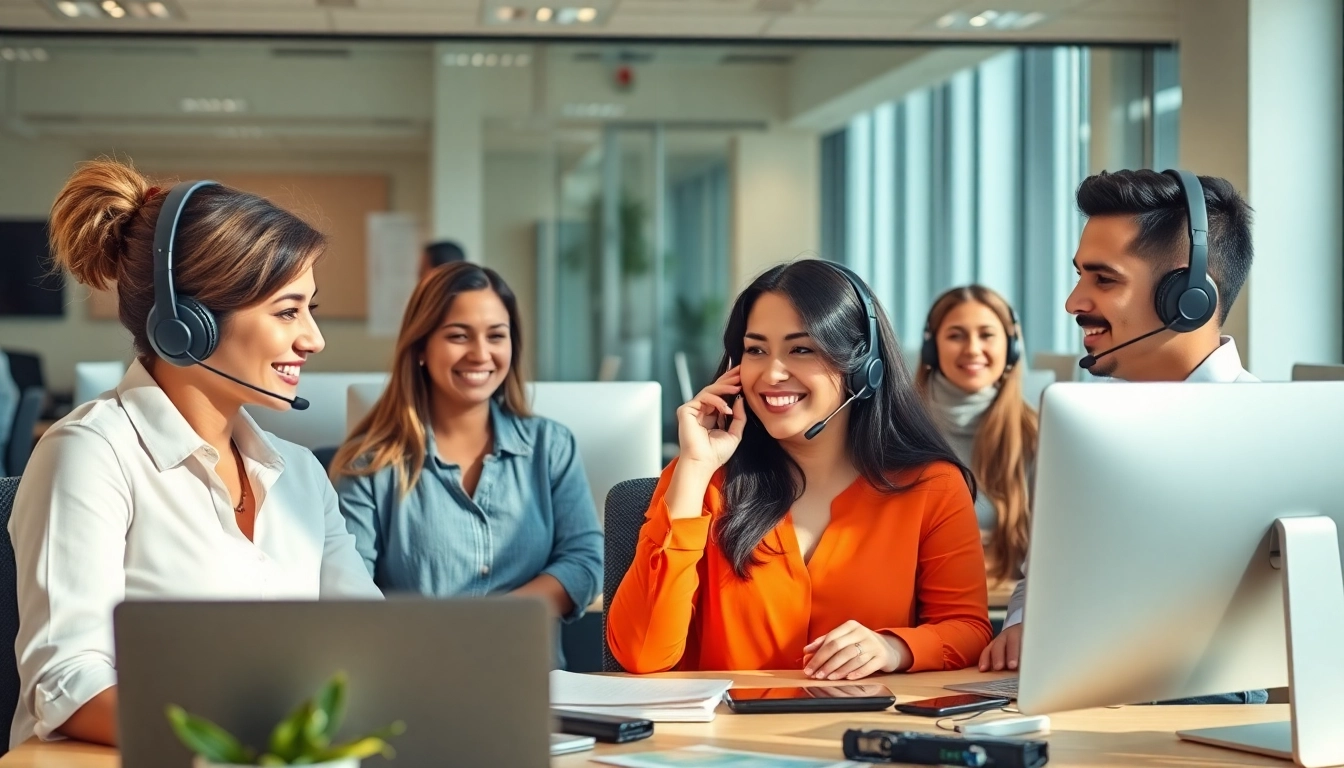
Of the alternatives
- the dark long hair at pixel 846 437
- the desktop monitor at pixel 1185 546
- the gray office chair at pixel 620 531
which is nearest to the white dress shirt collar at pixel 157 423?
the gray office chair at pixel 620 531

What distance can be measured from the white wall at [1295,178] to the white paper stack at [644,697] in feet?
12.5

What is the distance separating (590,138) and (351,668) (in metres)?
5.84

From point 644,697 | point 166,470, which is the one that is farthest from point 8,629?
point 644,697

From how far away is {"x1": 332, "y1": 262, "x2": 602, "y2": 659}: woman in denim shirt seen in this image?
114 inches

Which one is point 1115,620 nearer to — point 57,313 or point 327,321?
point 327,321

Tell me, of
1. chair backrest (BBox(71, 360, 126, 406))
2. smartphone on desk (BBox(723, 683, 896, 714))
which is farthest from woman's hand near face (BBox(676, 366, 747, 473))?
chair backrest (BBox(71, 360, 126, 406))

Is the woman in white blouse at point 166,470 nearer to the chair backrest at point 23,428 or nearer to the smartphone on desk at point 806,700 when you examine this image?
the smartphone on desk at point 806,700

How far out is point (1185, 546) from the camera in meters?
1.48

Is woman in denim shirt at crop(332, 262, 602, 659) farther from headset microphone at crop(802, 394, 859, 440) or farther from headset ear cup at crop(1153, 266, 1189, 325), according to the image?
headset ear cup at crop(1153, 266, 1189, 325)

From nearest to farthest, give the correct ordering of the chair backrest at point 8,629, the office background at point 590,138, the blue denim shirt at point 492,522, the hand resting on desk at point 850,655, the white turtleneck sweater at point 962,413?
the chair backrest at point 8,629 → the hand resting on desk at point 850,655 → the blue denim shirt at point 492,522 → the white turtleneck sweater at point 962,413 → the office background at point 590,138

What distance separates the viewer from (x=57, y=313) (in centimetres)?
688

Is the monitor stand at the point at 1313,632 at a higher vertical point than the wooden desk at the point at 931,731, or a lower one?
higher

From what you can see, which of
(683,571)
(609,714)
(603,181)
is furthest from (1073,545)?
(603,181)

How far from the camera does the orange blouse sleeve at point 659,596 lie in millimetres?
2041
